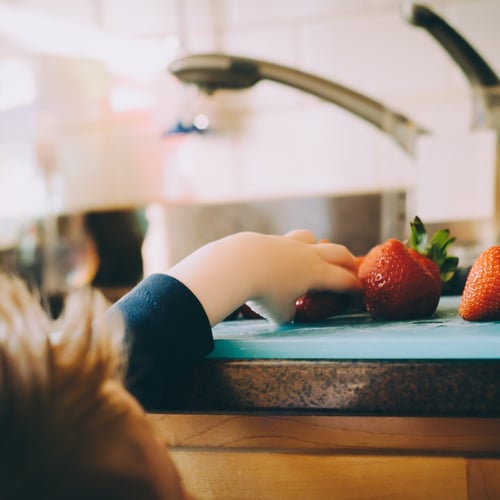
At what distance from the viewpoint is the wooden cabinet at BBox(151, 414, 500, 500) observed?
0.36m

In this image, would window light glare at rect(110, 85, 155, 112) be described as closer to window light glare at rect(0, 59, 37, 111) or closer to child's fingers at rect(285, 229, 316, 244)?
window light glare at rect(0, 59, 37, 111)

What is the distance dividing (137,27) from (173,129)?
0.90 ft

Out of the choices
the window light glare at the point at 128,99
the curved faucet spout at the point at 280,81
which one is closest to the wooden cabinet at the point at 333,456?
the curved faucet spout at the point at 280,81

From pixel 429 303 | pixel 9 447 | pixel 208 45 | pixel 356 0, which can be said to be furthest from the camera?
pixel 208 45

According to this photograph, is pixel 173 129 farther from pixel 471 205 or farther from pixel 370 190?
pixel 471 205

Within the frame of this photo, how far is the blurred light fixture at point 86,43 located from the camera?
133 centimetres

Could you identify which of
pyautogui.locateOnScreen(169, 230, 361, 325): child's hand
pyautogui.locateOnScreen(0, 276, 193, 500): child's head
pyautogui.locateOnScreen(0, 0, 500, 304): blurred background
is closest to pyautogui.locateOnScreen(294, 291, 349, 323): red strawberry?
pyautogui.locateOnScreen(169, 230, 361, 325): child's hand

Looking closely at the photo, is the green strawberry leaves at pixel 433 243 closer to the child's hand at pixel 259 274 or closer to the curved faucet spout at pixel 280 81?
the child's hand at pixel 259 274

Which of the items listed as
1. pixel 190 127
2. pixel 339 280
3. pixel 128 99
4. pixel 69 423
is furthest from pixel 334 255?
pixel 128 99

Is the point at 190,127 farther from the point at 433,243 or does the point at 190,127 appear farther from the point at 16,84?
the point at 433,243

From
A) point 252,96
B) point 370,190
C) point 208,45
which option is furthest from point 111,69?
point 370,190

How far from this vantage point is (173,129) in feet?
4.11

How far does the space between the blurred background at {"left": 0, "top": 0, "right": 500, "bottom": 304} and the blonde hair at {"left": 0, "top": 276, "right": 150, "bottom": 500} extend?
0.87 m

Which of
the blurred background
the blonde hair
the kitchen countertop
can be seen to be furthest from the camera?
the blurred background
